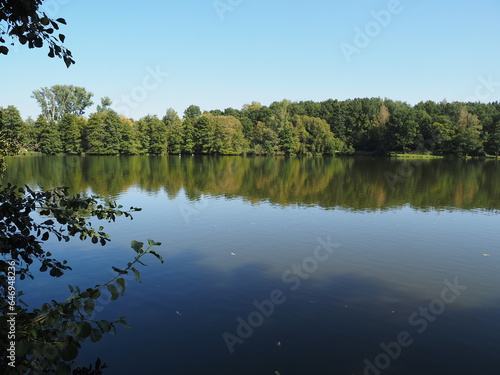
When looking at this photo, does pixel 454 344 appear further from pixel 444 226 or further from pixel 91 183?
pixel 91 183

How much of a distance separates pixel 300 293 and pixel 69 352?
29.2ft

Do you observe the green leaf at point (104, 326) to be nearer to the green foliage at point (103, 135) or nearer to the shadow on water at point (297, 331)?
the shadow on water at point (297, 331)

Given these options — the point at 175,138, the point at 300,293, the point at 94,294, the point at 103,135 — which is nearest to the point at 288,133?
the point at 175,138

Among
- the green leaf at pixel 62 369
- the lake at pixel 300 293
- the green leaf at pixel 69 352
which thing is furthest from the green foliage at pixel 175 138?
the green leaf at pixel 62 369

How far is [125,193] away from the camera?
30.1m

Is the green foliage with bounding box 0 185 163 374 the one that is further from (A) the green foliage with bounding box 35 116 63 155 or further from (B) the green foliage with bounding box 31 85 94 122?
(B) the green foliage with bounding box 31 85 94 122

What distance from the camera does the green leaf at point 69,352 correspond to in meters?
2.33

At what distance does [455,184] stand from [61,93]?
117 meters

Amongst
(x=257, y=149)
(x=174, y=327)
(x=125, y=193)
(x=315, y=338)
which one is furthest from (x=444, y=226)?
(x=257, y=149)

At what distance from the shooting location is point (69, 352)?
2367mm

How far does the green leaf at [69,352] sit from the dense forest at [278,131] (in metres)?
98.2

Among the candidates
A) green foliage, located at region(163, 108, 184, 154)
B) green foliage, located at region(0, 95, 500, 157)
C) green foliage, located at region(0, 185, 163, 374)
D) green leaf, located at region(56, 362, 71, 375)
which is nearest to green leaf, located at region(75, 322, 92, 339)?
green foliage, located at region(0, 185, 163, 374)

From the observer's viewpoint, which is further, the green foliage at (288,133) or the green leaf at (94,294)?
the green foliage at (288,133)

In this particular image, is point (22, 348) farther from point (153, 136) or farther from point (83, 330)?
point (153, 136)
